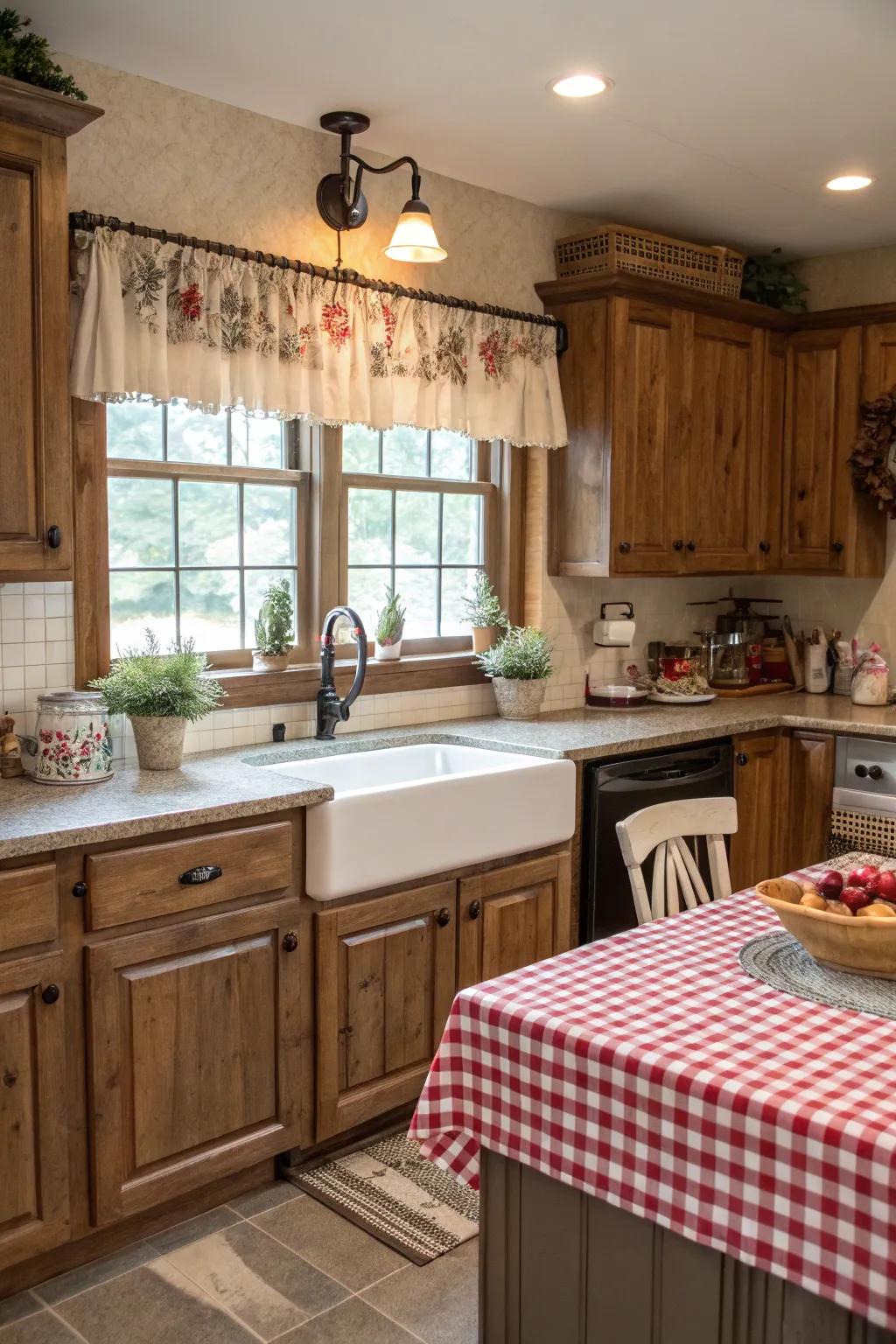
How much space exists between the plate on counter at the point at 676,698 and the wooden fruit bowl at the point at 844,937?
2489 mm

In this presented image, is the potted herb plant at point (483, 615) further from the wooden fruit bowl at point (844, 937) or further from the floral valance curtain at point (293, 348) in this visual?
the wooden fruit bowl at point (844, 937)

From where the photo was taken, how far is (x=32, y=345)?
8.60 ft

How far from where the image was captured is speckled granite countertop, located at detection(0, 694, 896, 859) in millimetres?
2537

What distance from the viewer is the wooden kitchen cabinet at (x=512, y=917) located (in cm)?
333

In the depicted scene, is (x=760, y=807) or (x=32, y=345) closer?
(x=32, y=345)

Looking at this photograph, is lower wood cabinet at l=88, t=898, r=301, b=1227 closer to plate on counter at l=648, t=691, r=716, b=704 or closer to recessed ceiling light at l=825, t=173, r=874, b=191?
plate on counter at l=648, t=691, r=716, b=704

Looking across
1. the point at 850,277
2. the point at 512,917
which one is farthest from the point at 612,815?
the point at 850,277

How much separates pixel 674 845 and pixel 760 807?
166 centimetres

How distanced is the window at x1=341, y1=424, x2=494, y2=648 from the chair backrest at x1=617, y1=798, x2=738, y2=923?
1474 millimetres

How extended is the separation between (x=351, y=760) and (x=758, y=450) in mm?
2197

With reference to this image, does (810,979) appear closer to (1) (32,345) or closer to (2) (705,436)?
(1) (32,345)

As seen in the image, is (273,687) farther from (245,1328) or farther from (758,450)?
(758,450)

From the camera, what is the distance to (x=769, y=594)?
17.6 feet

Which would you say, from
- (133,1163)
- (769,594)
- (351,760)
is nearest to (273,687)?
(351,760)
